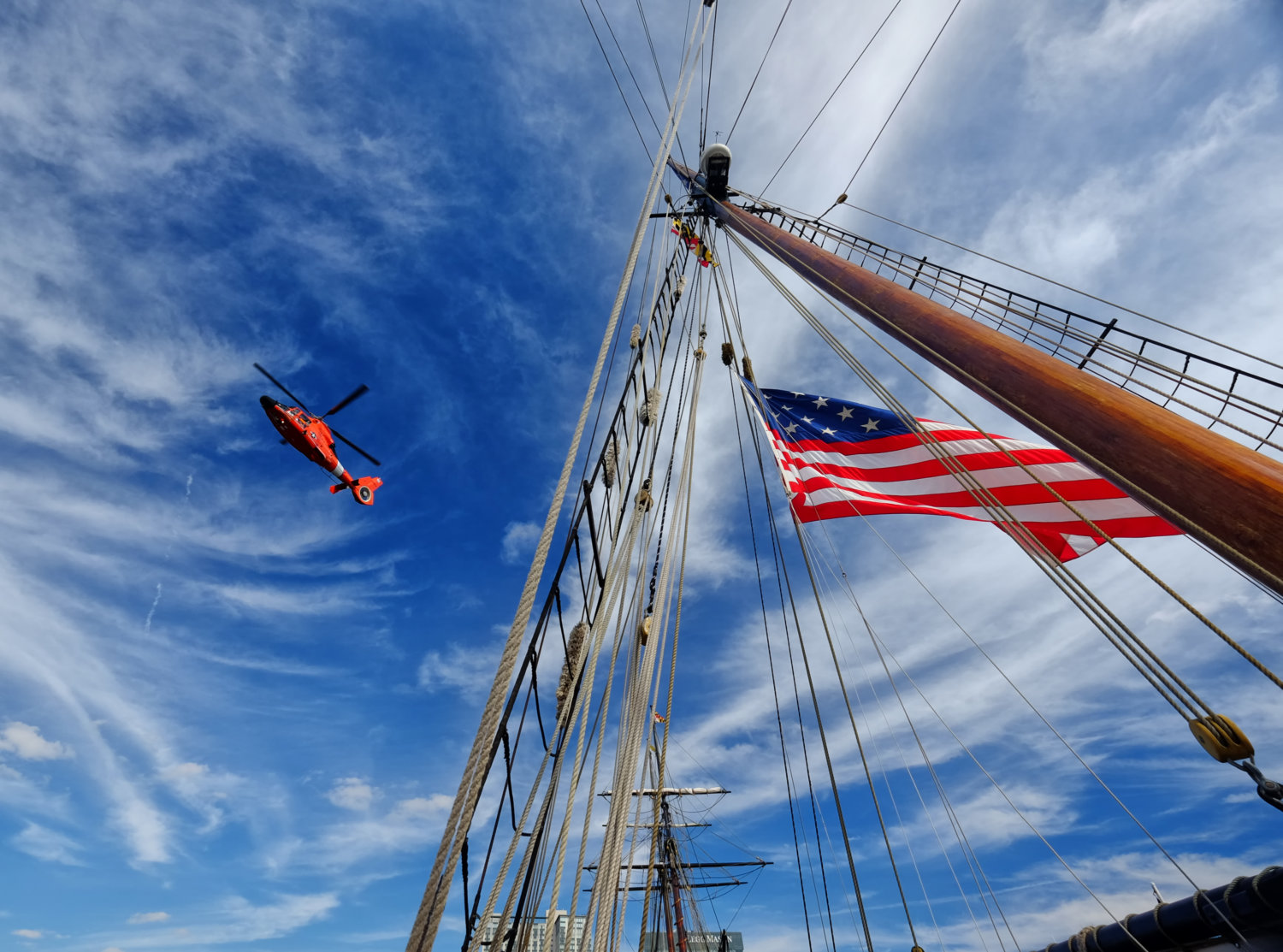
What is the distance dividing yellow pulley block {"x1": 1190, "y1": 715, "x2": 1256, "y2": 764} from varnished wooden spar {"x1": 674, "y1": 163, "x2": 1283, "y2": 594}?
696mm

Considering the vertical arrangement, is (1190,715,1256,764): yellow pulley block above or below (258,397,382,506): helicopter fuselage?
below

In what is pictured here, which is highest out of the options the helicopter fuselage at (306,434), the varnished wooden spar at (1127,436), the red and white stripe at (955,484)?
the helicopter fuselage at (306,434)

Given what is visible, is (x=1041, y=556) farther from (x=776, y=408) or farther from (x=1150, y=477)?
(x=776, y=408)

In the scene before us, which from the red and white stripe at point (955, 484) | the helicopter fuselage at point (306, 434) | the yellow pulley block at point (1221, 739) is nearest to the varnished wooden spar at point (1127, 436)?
the yellow pulley block at point (1221, 739)

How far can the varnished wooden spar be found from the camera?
2.16 m

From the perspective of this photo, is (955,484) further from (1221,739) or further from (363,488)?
(363,488)

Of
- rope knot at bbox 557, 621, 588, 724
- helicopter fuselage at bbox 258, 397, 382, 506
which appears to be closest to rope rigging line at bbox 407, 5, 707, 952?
rope knot at bbox 557, 621, 588, 724

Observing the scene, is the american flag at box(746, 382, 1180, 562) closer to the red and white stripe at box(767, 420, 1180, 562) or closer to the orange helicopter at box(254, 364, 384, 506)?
the red and white stripe at box(767, 420, 1180, 562)

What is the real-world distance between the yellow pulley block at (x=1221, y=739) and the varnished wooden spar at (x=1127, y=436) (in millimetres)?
696

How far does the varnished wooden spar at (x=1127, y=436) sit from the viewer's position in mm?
2158

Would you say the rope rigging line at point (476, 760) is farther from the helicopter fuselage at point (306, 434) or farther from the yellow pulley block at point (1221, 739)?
the helicopter fuselage at point (306, 434)

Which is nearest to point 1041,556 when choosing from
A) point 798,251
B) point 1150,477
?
point 1150,477

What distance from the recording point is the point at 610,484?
7434 millimetres

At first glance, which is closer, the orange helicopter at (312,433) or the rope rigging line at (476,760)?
the rope rigging line at (476,760)
